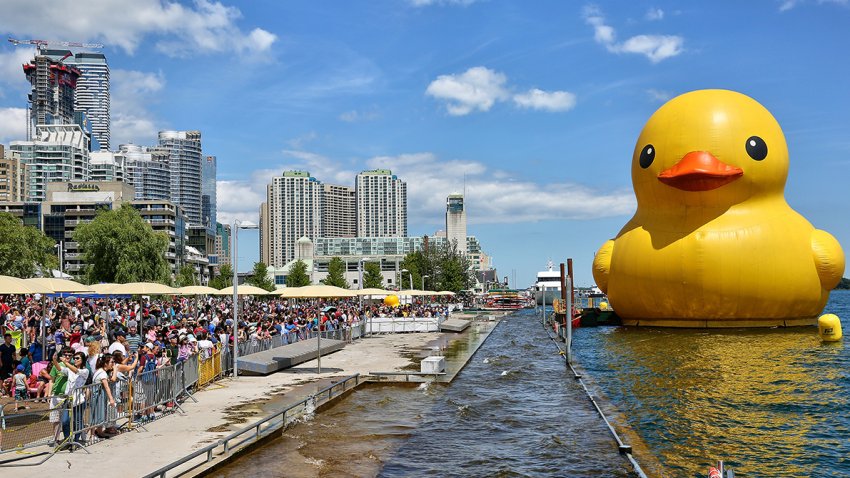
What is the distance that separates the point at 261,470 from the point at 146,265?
161 ft

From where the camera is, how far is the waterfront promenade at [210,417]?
37.6 ft

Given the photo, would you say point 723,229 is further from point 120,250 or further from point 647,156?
point 120,250

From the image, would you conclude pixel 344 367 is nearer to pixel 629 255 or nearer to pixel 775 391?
pixel 775 391

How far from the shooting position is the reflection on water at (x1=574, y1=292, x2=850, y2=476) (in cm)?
1453

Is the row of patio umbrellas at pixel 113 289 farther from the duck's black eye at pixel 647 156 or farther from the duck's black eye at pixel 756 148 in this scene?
the duck's black eye at pixel 756 148

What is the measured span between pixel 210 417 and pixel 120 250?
45.0m

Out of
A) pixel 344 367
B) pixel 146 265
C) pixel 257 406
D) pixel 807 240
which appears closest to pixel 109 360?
pixel 257 406

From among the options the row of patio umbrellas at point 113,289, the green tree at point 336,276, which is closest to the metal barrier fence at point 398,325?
the row of patio umbrellas at point 113,289

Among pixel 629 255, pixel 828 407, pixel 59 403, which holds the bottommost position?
pixel 828 407

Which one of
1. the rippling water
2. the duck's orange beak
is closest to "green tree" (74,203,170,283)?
the duck's orange beak

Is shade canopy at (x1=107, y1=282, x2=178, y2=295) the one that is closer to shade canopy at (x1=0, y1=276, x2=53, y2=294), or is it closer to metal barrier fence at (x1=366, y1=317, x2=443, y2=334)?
shade canopy at (x1=0, y1=276, x2=53, y2=294)

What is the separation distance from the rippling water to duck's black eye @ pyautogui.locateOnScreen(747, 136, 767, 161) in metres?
19.1

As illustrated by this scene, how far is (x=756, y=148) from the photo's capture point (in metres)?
36.0

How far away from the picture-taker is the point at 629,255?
127ft
